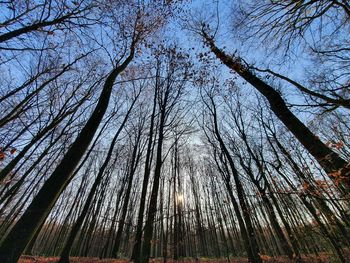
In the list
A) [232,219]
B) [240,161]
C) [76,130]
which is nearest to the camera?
[76,130]

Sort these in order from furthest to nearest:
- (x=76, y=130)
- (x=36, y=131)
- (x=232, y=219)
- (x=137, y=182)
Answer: (x=137, y=182) < (x=232, y=219) < (x=76, y=130) < (x=36, y=131)

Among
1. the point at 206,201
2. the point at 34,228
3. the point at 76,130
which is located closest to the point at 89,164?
the point at 76,130

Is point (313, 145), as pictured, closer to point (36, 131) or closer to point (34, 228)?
point (34, 228)

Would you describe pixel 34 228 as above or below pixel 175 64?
below

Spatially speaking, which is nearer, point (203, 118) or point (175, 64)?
point (175, 64)

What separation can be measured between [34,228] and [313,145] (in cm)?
457

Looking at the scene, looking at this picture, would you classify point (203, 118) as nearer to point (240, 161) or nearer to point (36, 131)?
point (240, 161)

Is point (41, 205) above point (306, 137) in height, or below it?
below

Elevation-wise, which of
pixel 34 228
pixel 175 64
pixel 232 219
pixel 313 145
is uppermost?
pixel 175 64

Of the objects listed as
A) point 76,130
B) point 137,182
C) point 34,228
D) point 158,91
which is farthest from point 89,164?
point 34,228

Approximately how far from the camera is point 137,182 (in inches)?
928

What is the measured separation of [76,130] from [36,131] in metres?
2.14

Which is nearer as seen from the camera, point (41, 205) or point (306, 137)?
point (41, 205)

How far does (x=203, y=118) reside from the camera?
1398 centimetres
